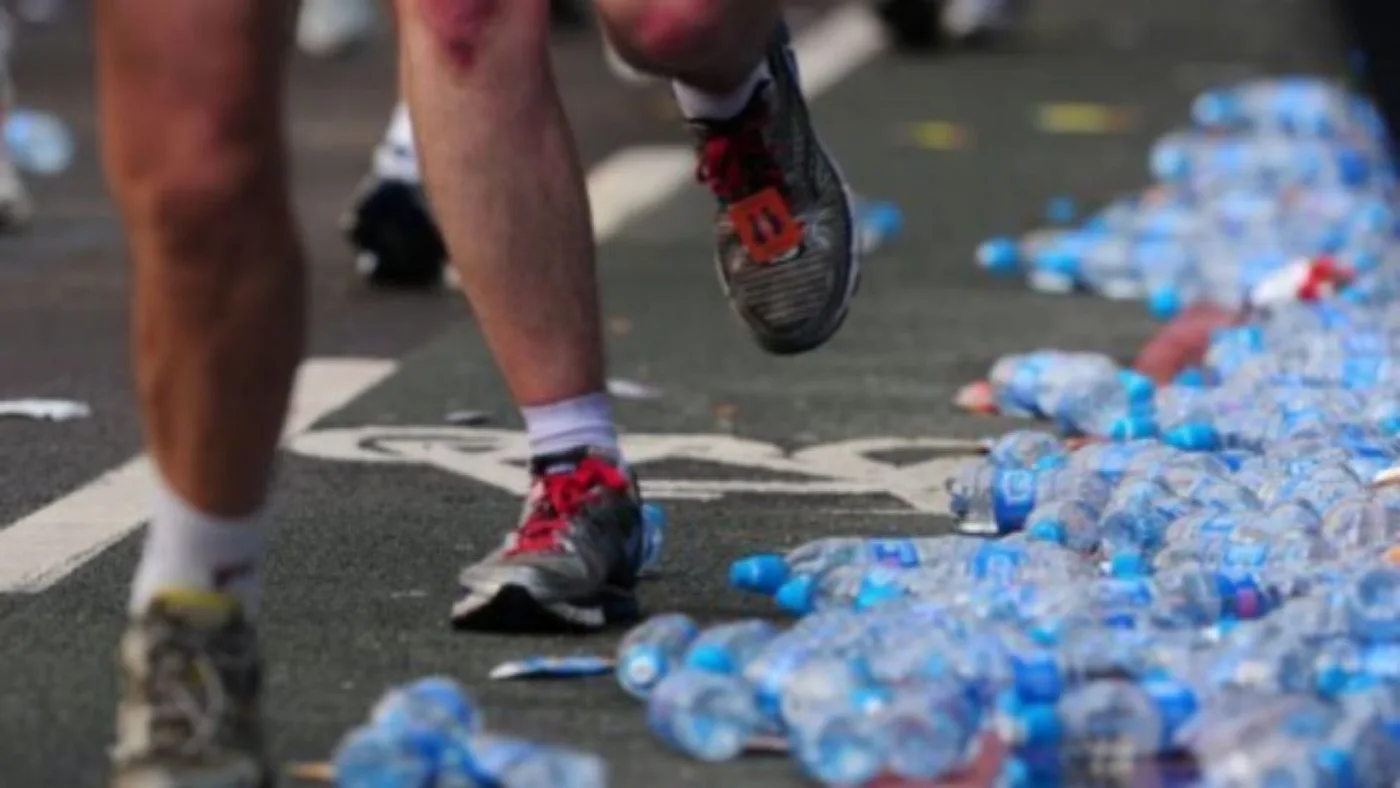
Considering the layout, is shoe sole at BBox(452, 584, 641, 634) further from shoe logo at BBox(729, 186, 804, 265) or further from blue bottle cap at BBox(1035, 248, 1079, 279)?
blue bottle cap at BBox(1035, 248, 1079, 279)

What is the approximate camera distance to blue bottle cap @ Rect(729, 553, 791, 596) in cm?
472

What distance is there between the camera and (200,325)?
3.66 metres

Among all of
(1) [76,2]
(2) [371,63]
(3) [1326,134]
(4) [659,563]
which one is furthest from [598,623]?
(1) [76,2]

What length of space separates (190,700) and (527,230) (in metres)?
1.21

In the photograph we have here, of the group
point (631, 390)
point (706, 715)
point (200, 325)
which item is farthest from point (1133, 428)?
point (200, 325)

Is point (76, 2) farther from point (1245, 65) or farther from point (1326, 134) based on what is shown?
point (1326, 134)

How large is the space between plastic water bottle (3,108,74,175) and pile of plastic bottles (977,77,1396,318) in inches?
108

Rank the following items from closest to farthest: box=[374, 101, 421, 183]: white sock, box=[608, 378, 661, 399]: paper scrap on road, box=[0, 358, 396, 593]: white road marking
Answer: box=[0, 358, 396, 593]: white road marking → box=[608, 378, 661, 399]: paper scrap on road → box=[374, 101, 421, 183]: white sock

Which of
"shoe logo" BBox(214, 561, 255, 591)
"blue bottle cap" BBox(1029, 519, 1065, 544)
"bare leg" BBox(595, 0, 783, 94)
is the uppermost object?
"bare leg" BBox(595, 0, 783, 94)

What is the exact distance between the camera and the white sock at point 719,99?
197 inches

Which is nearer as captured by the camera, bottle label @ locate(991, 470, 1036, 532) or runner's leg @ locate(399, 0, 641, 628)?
runner's leg @ locate(399, 0, 641, 628)

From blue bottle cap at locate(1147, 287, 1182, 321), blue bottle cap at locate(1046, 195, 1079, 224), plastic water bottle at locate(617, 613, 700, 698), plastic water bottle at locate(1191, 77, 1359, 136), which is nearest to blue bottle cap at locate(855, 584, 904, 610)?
plastic water bottle at locate(617, 613, 700, 698)

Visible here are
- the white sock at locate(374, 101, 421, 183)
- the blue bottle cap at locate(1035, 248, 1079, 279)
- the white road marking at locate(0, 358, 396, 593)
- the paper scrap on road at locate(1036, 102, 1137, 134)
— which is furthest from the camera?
the paper scrap on road at locate(1036, 102, 1137, 134)

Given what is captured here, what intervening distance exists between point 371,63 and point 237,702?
1025 centimetres
